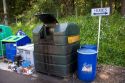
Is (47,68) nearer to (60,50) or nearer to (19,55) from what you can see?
(60,50)

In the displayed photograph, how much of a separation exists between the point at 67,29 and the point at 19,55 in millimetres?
2187

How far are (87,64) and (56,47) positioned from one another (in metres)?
0.86

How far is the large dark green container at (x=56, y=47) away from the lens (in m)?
4.47

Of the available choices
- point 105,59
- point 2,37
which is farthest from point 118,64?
point 2,37

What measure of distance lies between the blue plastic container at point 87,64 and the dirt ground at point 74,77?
196 millimetres

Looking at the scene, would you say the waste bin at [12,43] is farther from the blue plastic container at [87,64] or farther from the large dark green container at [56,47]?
the blue plastic container at [87,64]

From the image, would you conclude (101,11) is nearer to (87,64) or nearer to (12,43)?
(87,64)

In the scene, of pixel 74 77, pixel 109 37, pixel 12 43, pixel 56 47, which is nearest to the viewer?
pixel 56 47

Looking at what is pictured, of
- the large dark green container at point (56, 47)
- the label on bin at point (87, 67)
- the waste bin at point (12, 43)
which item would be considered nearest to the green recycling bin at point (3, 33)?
the waste bin at point (12, 43)

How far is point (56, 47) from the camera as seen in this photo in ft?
14.9

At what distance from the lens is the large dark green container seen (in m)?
4.47

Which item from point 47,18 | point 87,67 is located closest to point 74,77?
point 87,67

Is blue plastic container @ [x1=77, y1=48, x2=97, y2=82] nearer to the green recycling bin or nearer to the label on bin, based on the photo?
the label on bin

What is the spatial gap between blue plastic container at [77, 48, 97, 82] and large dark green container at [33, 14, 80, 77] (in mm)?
298
